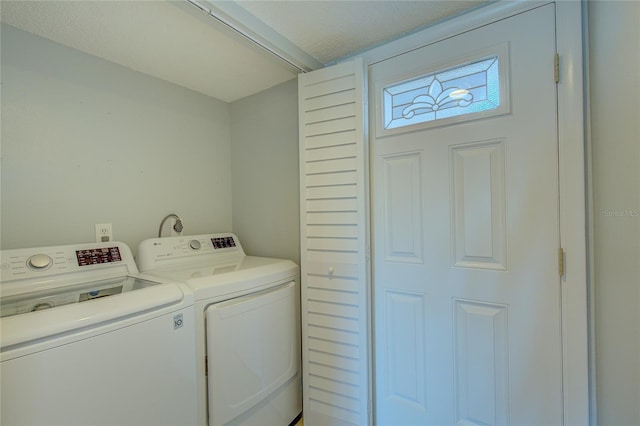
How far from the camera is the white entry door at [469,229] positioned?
3.31 ft

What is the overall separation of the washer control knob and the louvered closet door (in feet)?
3.85

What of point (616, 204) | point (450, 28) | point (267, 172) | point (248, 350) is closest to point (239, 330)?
point (248, 350)

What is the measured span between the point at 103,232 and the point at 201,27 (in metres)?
1.21

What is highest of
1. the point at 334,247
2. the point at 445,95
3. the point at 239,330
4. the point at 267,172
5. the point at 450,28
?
the point at 450,28

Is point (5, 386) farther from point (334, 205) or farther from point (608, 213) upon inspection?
point (608, 213)

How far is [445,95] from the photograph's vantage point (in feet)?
3.96

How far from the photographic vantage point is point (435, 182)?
48.0 inches

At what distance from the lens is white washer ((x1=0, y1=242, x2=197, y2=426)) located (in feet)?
2.36

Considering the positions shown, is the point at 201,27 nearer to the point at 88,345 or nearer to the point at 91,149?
the point at 91,149

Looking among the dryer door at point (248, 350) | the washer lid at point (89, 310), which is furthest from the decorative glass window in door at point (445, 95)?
the washer lid at point (89, 310)

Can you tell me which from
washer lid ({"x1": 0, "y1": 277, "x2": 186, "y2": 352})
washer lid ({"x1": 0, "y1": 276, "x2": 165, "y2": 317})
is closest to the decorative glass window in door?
washer lid ({"x1": 0, "y1": 277, "x2": 186, "y2": 352})

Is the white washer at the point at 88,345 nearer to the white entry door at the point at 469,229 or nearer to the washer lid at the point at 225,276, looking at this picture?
the washer lid at the point at 225,276

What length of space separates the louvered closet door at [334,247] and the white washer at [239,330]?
109 millimetres

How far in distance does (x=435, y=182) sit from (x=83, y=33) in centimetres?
184
